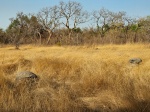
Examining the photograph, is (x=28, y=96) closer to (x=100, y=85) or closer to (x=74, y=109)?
(x=74, y=109)

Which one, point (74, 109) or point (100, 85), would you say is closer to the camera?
Result: point (74, 109)

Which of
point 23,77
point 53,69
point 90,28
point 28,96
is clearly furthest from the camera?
point 90,28

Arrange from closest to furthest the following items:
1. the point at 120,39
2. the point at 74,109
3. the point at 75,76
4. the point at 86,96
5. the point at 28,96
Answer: the point at 74,109 → the point at 28,96 → the point at 86,96 → the point at 75,76 → the point at 120,39

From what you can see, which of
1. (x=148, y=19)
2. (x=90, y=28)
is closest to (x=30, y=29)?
(x=90, y=28)

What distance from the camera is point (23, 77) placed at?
17.4 feet

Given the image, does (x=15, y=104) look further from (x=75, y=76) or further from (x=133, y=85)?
(x=75, y=76)

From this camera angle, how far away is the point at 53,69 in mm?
6816

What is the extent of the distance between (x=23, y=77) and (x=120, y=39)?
22.9 m

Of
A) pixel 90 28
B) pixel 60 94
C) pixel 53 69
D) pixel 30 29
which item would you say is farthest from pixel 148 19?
pixel 60 94

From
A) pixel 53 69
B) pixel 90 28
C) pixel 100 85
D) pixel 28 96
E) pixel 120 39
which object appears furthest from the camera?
pixel 90 28

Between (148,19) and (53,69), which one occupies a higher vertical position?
(148,19)

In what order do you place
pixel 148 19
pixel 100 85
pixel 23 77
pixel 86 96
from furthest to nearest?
pixel 148 19 → pixel 23 77 → pixel 100 85 → pixel 86 96

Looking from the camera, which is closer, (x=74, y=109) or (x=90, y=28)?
(x=74, y=109)

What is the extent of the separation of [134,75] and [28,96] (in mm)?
2409
